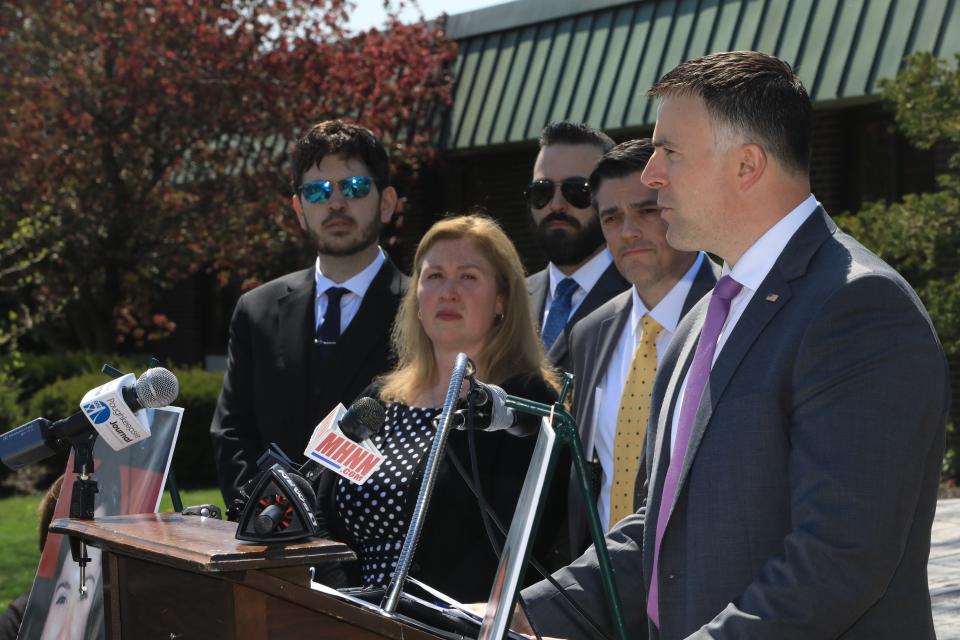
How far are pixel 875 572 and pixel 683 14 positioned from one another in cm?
1147

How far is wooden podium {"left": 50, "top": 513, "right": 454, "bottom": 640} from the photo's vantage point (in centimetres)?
228

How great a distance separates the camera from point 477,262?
4.24m

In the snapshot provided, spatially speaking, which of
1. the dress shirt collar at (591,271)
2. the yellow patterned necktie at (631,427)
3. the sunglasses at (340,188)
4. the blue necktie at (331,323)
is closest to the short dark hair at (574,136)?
the dress shirt collar at (591,271)

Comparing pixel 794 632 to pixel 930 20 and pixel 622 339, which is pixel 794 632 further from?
pixel 930 20

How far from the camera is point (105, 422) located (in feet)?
9.80

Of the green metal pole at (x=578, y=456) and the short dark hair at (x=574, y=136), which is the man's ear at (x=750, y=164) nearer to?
the green metal pole at (x=578, y=456)

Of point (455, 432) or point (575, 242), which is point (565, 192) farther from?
point (455, 432)

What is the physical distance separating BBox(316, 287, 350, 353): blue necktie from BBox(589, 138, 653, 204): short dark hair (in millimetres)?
1215

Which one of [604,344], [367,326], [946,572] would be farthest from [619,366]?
[946,572]

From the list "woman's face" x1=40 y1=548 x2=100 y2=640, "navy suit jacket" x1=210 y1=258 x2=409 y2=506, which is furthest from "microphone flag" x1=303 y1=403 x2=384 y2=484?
"navy suit jacket" x1=210 y1=258 x2=409 y2=506

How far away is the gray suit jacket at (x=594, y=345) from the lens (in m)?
4.15

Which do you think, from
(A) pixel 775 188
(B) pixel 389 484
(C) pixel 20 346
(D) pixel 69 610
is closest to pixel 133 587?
(D) pixel 69 610

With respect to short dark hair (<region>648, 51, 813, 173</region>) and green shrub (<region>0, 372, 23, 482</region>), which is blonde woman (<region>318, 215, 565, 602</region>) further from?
green shrub (<region>0, 372, 23, 482</region>)

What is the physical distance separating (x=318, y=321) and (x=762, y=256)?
2925 mm
